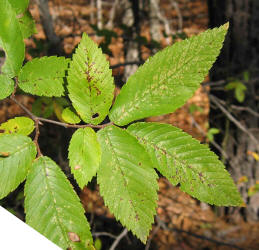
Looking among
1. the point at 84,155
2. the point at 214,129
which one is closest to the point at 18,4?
the point at 84,155

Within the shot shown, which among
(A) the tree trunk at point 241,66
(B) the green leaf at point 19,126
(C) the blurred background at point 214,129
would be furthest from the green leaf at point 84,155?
(A) the tree trunk at point 241,66

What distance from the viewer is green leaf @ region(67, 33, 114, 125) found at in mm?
623

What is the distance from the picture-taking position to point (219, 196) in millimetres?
588

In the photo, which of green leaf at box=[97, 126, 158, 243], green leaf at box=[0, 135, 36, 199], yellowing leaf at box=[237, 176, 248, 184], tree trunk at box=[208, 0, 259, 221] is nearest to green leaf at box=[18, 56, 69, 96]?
green leaf at box=[0, 135, 36, 199]

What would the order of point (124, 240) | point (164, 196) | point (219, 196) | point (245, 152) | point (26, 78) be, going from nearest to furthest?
1. point (219, 196)
2. point (26, 78)
3. point (124, 240)
4. point (245, 152)
5. point (164, 196)

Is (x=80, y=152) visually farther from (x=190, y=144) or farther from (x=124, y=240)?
(x=124, y=240)

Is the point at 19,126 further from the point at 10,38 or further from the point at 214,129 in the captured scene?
the point at 214,129

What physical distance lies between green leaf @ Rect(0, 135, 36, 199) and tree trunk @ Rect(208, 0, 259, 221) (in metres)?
2.12

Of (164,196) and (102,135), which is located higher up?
(102,135)

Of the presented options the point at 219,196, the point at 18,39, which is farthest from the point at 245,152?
the point at 18,39

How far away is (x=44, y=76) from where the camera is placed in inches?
28.5

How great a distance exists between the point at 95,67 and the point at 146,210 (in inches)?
12.7

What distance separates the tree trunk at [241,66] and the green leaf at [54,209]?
2.10 m

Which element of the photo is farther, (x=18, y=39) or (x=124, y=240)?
(x=124, y=240)
